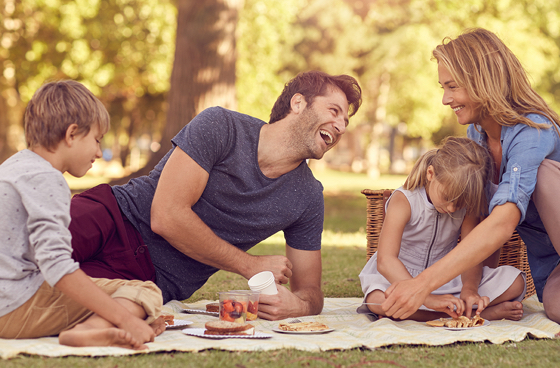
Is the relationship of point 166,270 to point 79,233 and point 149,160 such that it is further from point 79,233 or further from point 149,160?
point 149,160

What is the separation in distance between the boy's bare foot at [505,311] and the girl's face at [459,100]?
110 cm

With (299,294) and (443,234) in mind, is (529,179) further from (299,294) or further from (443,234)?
(299,294)

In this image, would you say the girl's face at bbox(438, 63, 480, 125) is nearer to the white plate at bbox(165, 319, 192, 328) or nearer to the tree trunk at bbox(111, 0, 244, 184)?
the white plate at bbox(165, 319, 192, 328)

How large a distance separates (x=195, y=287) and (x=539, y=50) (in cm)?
1907

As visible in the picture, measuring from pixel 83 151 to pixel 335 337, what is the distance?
1459 mm

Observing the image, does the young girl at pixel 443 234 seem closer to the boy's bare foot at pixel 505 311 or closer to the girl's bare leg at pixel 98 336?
the boy's bare foot at pixel 505 311

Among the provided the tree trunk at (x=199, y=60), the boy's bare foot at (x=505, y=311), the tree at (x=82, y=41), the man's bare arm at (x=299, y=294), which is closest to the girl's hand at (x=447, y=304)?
the boy's bare foot at (x=505, y=311)

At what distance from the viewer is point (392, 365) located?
7.51 feet

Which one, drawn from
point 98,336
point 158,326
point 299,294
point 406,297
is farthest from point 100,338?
point 406,297

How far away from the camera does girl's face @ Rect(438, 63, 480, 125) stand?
3295mm

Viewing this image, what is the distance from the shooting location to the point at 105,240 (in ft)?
9.70

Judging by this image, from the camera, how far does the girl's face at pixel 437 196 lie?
325cm

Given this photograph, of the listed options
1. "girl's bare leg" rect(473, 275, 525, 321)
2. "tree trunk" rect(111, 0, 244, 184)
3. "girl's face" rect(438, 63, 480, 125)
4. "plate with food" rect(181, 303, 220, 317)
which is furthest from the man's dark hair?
"tree trunk" rect(111, 0, 244, 184)

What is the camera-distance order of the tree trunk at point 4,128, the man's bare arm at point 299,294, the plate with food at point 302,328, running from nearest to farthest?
the plate with food at point 302,328
the man's bare arm at point 299,294
the tree trunk at point 4,128
